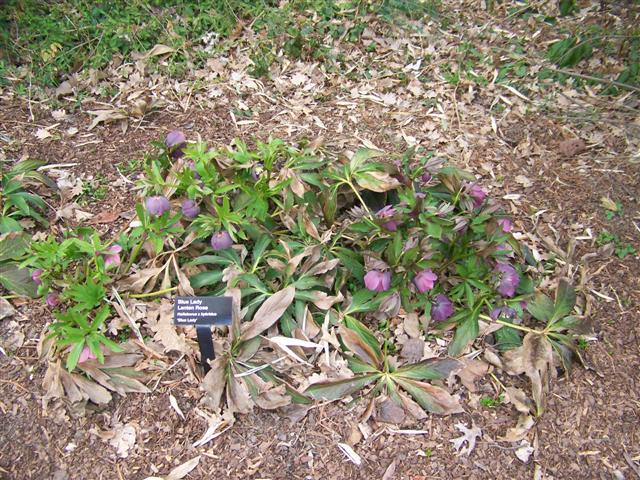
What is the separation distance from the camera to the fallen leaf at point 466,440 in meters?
1.88

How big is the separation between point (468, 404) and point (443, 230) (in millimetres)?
644

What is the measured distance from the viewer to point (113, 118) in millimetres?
2803

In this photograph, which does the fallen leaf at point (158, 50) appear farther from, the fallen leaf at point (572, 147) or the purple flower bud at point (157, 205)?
the fallen leaf at point (572, 147)

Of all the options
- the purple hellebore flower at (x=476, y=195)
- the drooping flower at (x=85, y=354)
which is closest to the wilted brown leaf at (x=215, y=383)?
the drooping flower at (x=85, y=354)

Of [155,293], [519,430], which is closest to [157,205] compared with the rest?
[155,293]

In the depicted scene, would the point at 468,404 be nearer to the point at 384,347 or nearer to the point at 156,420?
the point at 384,347

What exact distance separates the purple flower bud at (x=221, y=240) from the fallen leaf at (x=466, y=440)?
1.06 m

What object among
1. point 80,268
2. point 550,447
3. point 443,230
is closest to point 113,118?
point 80,268

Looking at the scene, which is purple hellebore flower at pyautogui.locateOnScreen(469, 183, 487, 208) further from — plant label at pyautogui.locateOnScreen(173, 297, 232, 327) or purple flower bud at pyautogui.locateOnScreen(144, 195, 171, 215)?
purple flower bud at pyautogui.locateOnScreen(144, 195, 171, 215)

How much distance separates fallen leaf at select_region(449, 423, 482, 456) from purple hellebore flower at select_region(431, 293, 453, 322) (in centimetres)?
40

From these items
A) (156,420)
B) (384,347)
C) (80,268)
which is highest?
(80,268)

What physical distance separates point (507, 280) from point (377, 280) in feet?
1.61

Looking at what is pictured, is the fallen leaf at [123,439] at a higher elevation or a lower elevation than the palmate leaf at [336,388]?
lower

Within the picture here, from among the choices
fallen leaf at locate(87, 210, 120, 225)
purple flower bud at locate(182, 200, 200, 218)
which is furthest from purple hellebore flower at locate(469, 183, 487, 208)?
fallen leaf at locate(87, 210, 120, 225)
